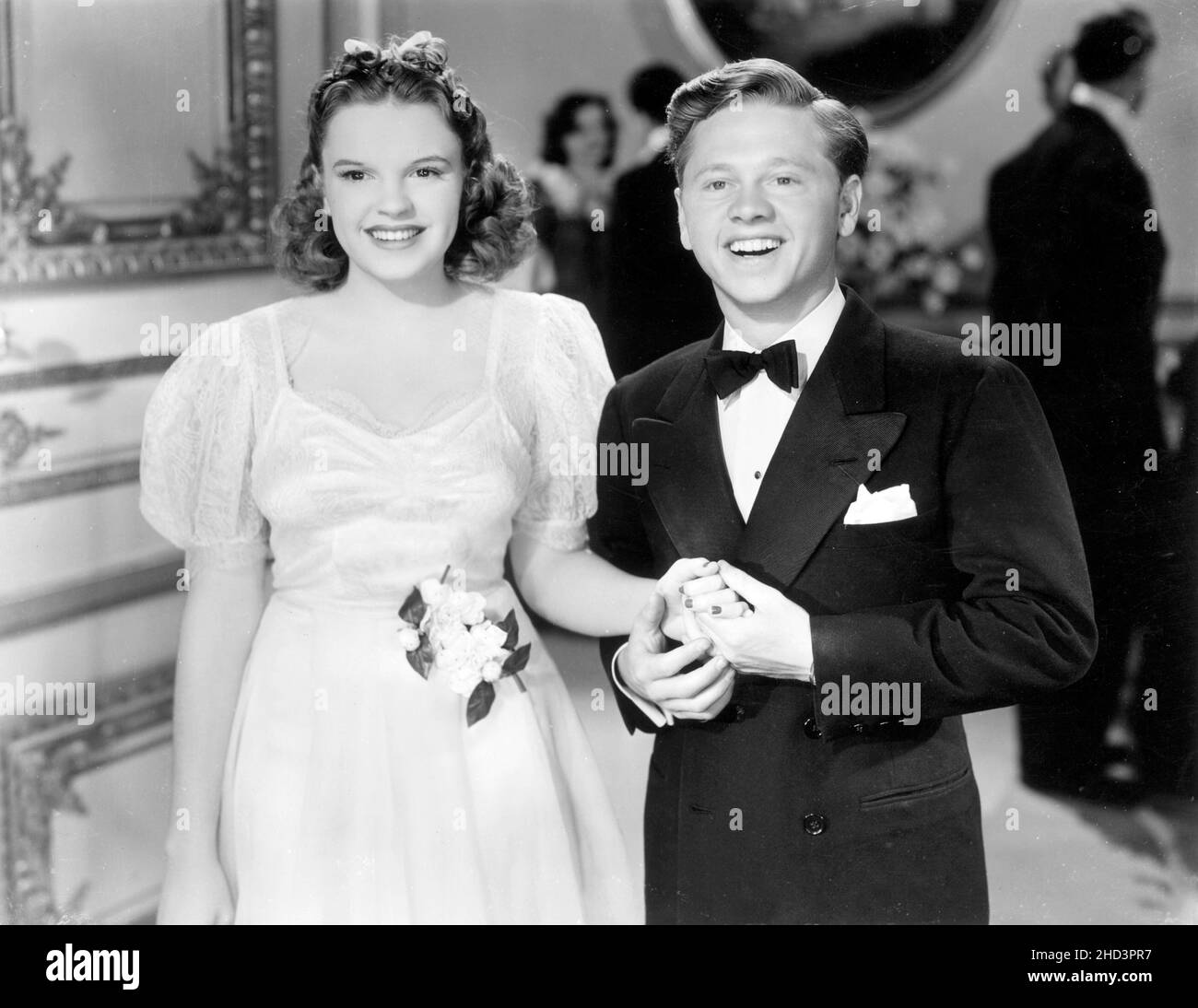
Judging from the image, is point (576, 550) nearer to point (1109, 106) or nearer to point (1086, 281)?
point (1086, 281)

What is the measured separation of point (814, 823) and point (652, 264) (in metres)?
0.87

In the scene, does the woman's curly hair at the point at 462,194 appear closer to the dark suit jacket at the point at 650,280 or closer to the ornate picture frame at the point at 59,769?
the dark suit jacket at the point at 650,280

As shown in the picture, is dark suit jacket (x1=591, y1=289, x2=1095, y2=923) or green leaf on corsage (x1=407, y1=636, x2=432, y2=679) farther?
green leaf on corsage (x1=407, y1=636, x2=432, y2=679)

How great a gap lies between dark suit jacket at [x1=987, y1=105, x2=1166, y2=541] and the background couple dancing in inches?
8.4

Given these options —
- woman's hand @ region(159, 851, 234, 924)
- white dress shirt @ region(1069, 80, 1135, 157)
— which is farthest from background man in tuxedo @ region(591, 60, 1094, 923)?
Answer: woman's hand @ region(159, 851, 234, 924)

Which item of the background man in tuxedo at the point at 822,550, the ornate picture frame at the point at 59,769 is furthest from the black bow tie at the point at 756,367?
the ornate picture frame at the point at 59,769

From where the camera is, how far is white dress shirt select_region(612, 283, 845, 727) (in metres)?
1.82

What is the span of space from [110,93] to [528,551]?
0.98m

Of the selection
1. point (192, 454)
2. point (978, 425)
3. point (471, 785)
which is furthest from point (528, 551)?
point (978, 425)

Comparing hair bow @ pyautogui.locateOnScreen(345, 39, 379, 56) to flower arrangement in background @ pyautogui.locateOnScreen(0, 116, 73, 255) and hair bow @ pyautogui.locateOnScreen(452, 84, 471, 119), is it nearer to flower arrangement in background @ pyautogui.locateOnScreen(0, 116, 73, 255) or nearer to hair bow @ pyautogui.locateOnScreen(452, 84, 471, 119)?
hair bow @ pyautogui.locateOnScreen(452, 84, 471, 119)

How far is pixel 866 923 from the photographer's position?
1893mm

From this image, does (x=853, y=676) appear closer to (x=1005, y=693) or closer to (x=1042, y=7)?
(x=1005, y=693)

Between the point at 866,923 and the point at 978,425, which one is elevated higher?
the point at 978,425
